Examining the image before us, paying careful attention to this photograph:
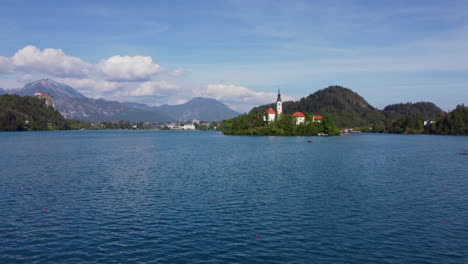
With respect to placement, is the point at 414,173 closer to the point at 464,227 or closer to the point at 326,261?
the point at 464,227

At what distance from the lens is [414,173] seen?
5988 centimetres

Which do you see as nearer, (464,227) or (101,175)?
(464,227)

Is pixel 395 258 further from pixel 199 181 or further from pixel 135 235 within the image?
pixel 199 181

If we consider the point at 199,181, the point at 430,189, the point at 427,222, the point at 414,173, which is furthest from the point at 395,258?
the point at 414,173

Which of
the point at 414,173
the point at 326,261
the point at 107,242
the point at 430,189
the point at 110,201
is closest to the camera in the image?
the point at 326,261

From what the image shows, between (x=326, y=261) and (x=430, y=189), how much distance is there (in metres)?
31.1

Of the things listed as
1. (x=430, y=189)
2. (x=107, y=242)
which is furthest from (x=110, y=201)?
(x=430, y=189)

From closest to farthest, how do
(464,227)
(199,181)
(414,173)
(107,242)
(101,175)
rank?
(107,242), (464,227), (199,181), (101,175), (414,173)

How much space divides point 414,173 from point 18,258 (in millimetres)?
59673

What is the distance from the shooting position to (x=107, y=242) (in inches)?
984

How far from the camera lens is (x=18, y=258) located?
22.0 meters

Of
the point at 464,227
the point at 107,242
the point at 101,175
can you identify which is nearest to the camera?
the point at 107,242

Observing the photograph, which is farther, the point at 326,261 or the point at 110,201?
the point at 110,201

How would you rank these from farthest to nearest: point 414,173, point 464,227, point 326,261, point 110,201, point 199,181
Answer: point 414,173, point 199,181, point 110,201, point 464,227, point 326,261
